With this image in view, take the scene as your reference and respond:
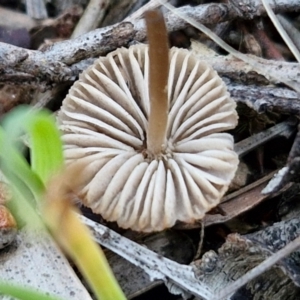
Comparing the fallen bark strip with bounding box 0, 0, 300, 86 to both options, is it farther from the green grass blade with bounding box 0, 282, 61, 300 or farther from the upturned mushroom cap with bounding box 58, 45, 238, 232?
the green grass blade with bounding box 0, 282, 61, 300

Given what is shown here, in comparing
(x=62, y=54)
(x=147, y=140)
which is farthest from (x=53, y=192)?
(x=62, y=54)

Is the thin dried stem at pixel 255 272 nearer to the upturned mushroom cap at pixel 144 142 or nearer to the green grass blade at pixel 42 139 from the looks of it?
the upturned mushroom cap at pixel 144 142

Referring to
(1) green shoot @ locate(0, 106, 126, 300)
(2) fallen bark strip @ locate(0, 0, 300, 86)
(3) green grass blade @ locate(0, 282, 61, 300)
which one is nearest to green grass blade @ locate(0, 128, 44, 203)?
(1) green shoot @ locate(0, 106, 126, 300)

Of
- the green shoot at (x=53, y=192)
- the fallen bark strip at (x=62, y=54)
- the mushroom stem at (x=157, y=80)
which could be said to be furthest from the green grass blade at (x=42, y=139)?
the fallen bark strip at (x=62, y=54)

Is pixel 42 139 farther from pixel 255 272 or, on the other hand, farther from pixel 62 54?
pixel 62 54

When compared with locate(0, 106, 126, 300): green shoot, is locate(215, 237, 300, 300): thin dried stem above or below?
below
